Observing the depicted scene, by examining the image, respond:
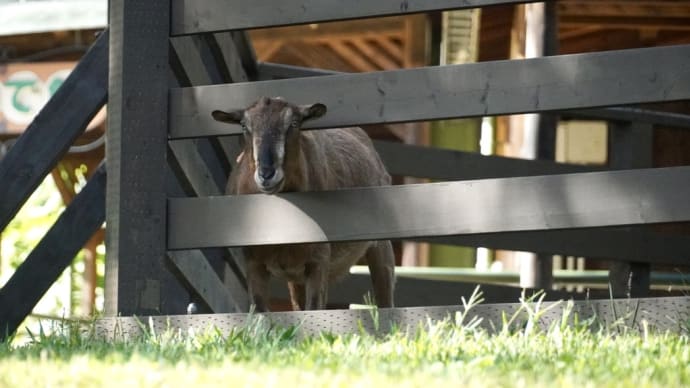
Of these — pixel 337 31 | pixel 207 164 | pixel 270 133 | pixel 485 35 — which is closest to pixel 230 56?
pixel 207 164

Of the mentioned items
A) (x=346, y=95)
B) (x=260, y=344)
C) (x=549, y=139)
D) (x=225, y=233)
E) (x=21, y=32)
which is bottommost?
(x=260, y=344)

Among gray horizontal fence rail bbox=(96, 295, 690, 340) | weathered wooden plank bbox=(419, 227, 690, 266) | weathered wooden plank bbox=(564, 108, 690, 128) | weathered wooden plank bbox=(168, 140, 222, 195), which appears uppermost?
weathered wooden plank bbox=(564, 108, 690, 128)

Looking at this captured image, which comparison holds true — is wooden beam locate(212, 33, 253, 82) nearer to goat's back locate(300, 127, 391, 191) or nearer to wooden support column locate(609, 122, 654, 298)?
goat's back locate(300, 127, 391, 191)

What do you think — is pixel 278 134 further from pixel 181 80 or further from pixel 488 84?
pixel 488 84

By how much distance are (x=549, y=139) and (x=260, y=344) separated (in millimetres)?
6727

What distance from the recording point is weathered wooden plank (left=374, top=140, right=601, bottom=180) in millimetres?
9281

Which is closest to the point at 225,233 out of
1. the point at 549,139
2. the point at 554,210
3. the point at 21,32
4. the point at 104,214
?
the point at 104,214

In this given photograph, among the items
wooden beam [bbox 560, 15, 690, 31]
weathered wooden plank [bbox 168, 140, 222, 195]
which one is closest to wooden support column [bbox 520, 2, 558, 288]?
wooden beam [bbox 560, 15, 690, 31]

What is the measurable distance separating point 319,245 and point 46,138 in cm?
196

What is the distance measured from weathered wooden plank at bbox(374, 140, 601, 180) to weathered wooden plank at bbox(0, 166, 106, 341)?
10.7 feet

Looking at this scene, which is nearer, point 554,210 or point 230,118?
point 554,210

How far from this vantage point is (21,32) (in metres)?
13.0

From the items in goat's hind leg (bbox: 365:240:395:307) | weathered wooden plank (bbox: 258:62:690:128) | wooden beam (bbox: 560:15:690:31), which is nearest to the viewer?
weathered wooden plank (bbox: 258:62:690:128)

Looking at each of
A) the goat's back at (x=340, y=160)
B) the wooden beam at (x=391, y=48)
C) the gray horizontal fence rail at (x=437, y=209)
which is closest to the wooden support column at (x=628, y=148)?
the goat's back at (x=340, y=160)
